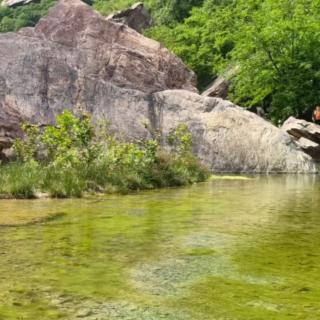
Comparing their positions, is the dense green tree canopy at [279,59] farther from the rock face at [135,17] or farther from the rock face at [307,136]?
the rock face at [135,17]

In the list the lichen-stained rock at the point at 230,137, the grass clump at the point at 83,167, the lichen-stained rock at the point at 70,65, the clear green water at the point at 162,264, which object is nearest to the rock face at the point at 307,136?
the lichen-stained rock at the point at 230,137

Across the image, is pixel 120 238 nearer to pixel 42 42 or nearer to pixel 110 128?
pixel 110 128

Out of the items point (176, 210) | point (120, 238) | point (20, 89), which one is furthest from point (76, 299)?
point (20, 89)

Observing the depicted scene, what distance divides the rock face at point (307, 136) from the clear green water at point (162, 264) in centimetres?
1431

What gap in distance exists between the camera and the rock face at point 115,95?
19.5 metres

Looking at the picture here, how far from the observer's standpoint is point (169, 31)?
3841cm

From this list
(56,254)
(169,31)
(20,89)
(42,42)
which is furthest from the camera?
(169,31)

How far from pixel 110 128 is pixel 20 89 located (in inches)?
123

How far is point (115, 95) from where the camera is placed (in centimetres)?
2061

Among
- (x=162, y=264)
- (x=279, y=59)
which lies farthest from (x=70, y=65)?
(x=162, y=264)

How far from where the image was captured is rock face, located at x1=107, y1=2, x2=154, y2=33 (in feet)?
135

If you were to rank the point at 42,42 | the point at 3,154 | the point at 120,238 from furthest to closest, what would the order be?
the point at 42,42 < the point at 3,154 < the point at 120,238

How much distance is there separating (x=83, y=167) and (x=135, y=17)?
101ft

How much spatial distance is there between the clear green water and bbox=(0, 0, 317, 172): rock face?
→ 36.8 feet
